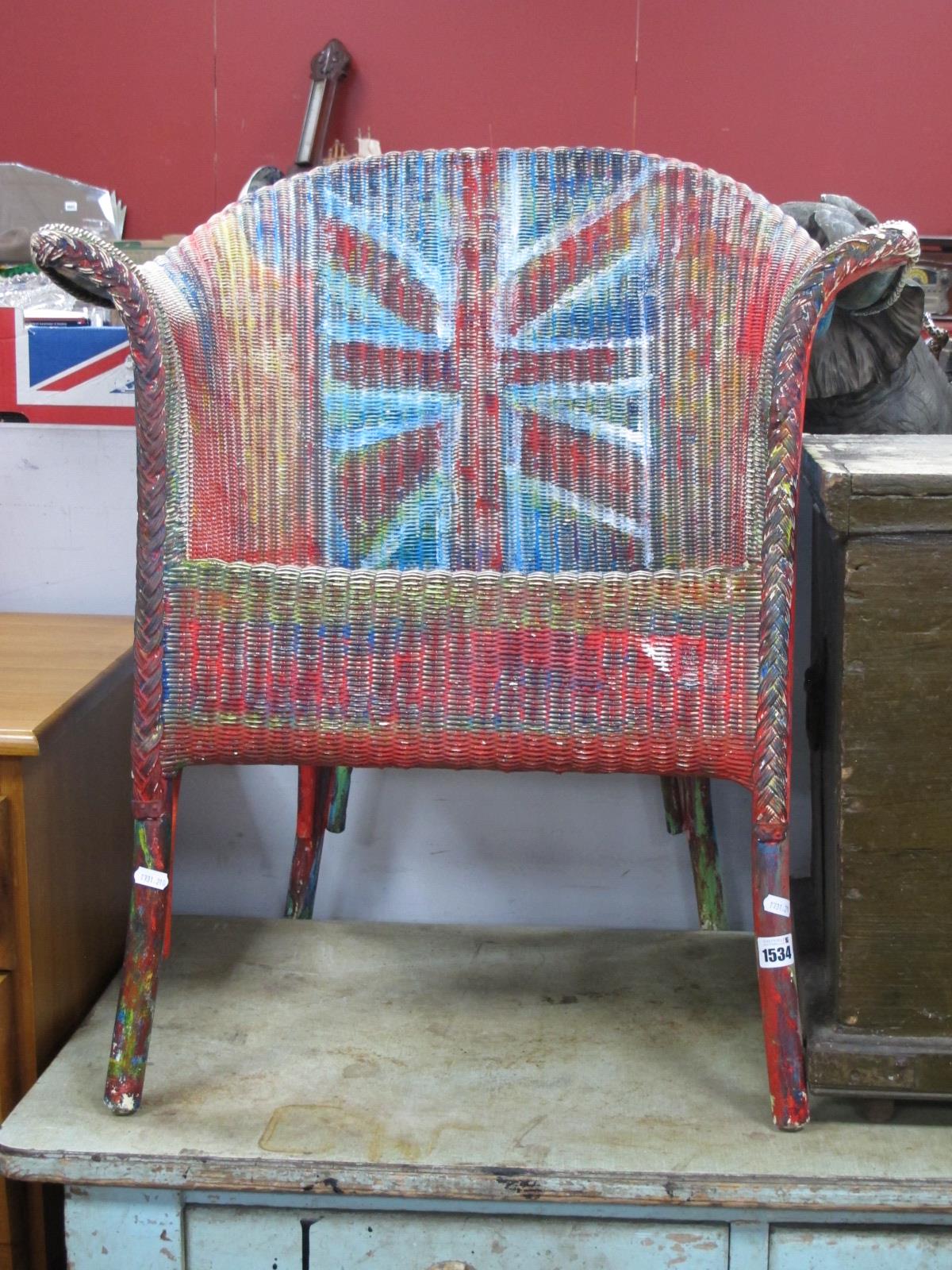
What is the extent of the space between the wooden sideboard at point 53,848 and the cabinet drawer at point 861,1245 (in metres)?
0.69

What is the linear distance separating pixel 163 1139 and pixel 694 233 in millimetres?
847

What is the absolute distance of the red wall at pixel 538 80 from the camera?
317 cm

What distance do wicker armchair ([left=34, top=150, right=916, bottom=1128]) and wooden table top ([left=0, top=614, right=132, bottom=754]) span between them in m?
0.18

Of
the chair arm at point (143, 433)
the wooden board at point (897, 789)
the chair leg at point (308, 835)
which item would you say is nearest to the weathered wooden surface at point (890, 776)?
the wooden board at point (897, 789)

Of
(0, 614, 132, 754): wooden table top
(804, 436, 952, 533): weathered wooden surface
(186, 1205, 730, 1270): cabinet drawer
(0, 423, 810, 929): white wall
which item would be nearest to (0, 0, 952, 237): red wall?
(0, 423, 810, 929): white wall

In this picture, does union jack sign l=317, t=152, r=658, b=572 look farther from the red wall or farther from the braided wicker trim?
the red wall

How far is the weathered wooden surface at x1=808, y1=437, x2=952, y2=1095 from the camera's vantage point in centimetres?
103

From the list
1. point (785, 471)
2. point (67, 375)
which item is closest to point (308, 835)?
point (67, 375)

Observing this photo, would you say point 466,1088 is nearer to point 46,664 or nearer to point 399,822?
point 399,822

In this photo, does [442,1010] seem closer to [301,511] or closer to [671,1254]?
[671,1254]

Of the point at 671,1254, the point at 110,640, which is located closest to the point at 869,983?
the point at 671,1254

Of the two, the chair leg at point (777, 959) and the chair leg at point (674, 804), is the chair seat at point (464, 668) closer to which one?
the chair leg at point (777, 959)

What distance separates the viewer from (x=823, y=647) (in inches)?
50.5

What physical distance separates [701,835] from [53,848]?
2.29ft
